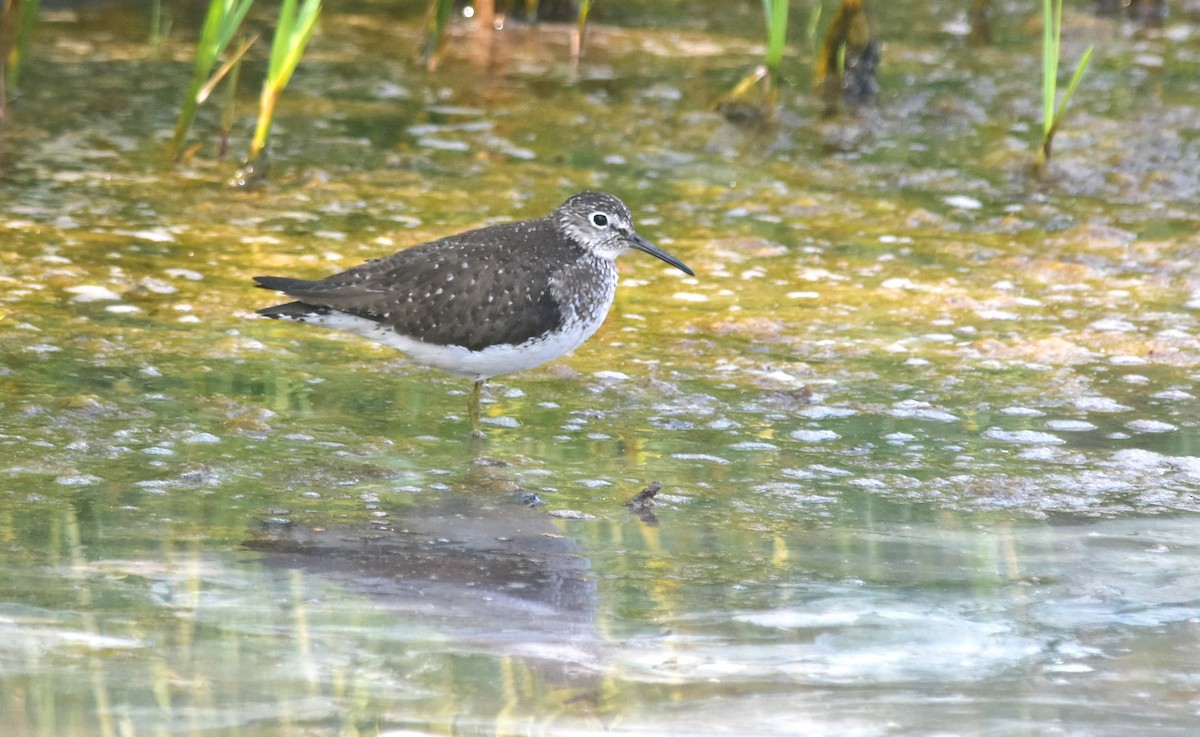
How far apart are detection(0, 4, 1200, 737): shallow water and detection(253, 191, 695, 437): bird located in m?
0.33

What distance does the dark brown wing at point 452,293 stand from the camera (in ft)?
21.0

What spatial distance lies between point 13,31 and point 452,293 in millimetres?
4203

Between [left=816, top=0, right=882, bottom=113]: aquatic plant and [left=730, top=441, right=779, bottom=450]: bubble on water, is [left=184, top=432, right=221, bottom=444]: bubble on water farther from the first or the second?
[left=816, top=0, right=882, bottom=113]: aquatic plant

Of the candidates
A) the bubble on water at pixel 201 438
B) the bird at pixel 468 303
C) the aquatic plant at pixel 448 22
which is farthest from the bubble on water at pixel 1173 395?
the aquatic plant at pixel 448 22

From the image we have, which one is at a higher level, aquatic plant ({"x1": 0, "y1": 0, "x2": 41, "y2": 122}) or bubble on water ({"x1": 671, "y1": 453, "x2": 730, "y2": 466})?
aquatic plant ({"x1": 0, "y1": 0, "x2": 41, "y2": 122})

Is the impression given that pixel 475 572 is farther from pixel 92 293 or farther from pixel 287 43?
pixel 287 43

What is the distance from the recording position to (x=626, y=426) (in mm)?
6535

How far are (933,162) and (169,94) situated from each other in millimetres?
5089

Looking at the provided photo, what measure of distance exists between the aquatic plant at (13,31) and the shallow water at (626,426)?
0.49m

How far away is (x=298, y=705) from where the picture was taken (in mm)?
3965

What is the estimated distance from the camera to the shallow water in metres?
4.21

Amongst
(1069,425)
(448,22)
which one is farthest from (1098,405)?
(448,22)

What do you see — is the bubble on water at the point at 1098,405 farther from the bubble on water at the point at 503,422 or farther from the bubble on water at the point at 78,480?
the bubble on water at the point at 78,480

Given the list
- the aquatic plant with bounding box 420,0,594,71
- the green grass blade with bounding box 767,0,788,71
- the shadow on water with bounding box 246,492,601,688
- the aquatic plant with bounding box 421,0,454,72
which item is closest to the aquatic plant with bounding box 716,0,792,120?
the green grass blade with bounding box 767,0,788,71
